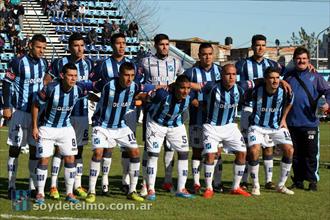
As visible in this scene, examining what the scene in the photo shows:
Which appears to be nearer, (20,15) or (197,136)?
(197,136)

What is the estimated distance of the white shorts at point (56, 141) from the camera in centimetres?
851

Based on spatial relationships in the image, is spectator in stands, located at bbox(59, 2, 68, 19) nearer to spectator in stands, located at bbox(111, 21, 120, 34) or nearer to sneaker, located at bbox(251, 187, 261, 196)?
spectator in stands, located at bbox(111, 21, 120, 34)

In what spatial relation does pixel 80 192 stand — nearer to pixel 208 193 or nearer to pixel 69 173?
pixel 69 173

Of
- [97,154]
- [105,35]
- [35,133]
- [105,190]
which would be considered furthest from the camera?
[105,35]

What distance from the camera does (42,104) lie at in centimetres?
846

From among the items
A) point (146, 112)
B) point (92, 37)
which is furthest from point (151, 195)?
point (92, 37)

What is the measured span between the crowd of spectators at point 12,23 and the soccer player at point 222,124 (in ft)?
68.0

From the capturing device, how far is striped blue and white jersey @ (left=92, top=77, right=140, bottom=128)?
29.0 ft

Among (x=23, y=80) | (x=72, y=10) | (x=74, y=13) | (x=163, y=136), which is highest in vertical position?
(x=72, y=10)

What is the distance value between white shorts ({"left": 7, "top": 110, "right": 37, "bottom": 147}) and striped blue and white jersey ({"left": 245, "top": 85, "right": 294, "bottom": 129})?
3.12 meters

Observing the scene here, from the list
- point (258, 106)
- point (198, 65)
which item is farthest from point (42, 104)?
point (258, 106)

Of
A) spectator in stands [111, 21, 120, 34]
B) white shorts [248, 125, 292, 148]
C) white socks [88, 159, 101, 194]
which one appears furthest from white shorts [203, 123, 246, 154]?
spectator in stands [111, 21, 120, 34]

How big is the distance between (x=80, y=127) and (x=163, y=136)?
3.90 ft

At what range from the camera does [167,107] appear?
29.9 feet
